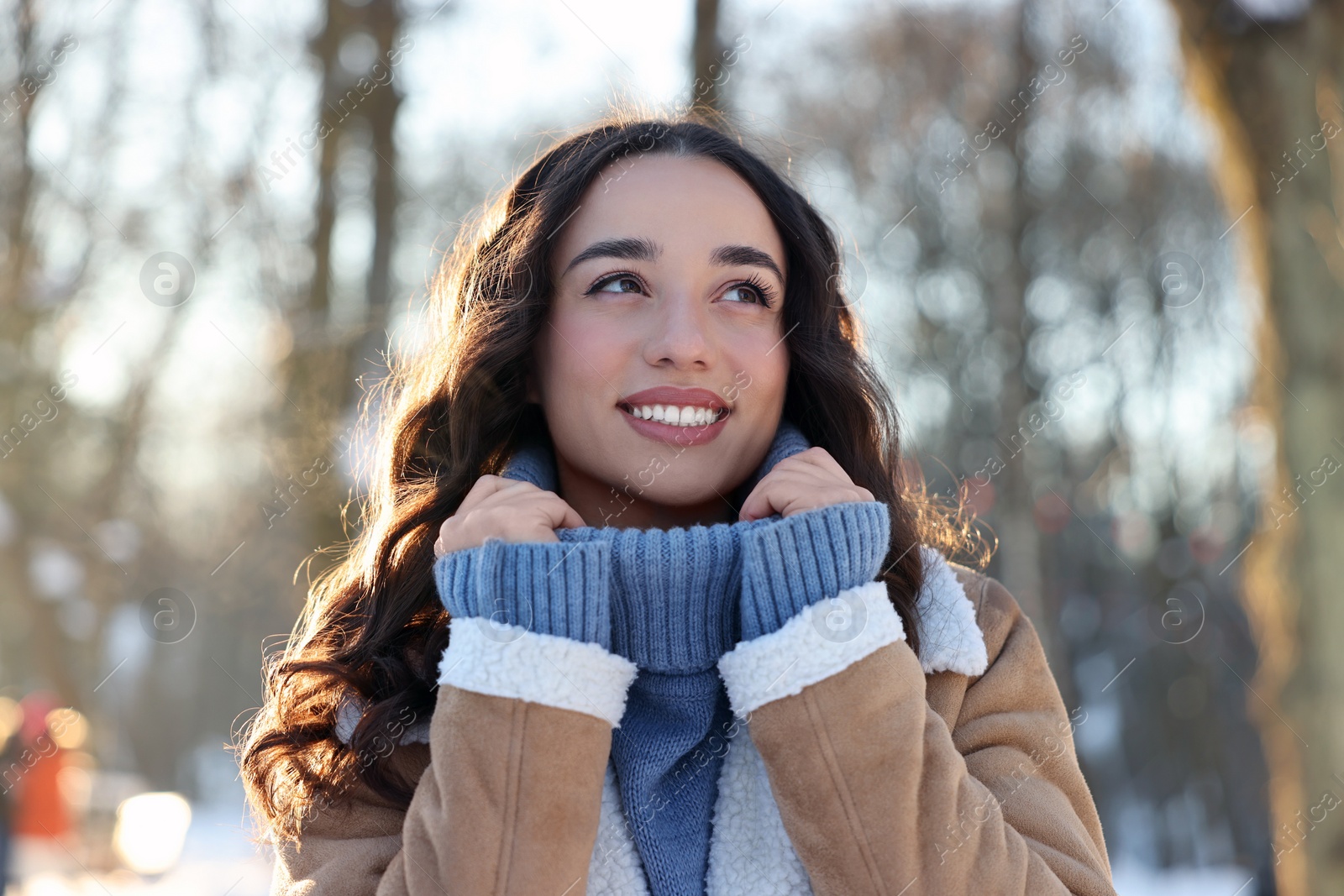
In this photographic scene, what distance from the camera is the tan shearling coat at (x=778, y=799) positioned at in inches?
66.0

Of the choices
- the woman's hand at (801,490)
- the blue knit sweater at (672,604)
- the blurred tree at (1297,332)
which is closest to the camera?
the blue knit sweater at (672,604)

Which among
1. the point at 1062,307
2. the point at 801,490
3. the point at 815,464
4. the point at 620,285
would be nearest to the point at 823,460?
the point at 815,464

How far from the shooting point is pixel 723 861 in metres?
1.89

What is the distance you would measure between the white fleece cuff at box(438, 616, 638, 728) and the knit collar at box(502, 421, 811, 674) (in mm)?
121

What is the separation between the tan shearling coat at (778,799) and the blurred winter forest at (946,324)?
2.64 ft

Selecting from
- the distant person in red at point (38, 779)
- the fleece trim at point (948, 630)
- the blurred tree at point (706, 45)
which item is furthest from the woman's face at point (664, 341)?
the distant person in red at point (38, 779)

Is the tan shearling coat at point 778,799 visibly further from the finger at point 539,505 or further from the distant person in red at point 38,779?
the distant person in red at point 38,779

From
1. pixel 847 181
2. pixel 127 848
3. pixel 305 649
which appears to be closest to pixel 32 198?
pixel 127 848

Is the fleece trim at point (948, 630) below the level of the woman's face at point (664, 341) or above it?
below

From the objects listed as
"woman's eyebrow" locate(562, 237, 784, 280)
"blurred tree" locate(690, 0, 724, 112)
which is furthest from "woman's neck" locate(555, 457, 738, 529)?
"blurred tree" locate(690, 0, 724, 112)

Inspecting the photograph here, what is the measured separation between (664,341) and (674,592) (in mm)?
440

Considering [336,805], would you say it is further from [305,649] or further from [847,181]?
[847,181]

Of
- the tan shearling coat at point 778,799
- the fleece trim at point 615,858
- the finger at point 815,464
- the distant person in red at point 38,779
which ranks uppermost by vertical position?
the finger at point 815,464

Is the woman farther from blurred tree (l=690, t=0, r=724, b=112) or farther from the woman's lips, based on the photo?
blurred tree (l=690, t=0, r=724, b=112)
